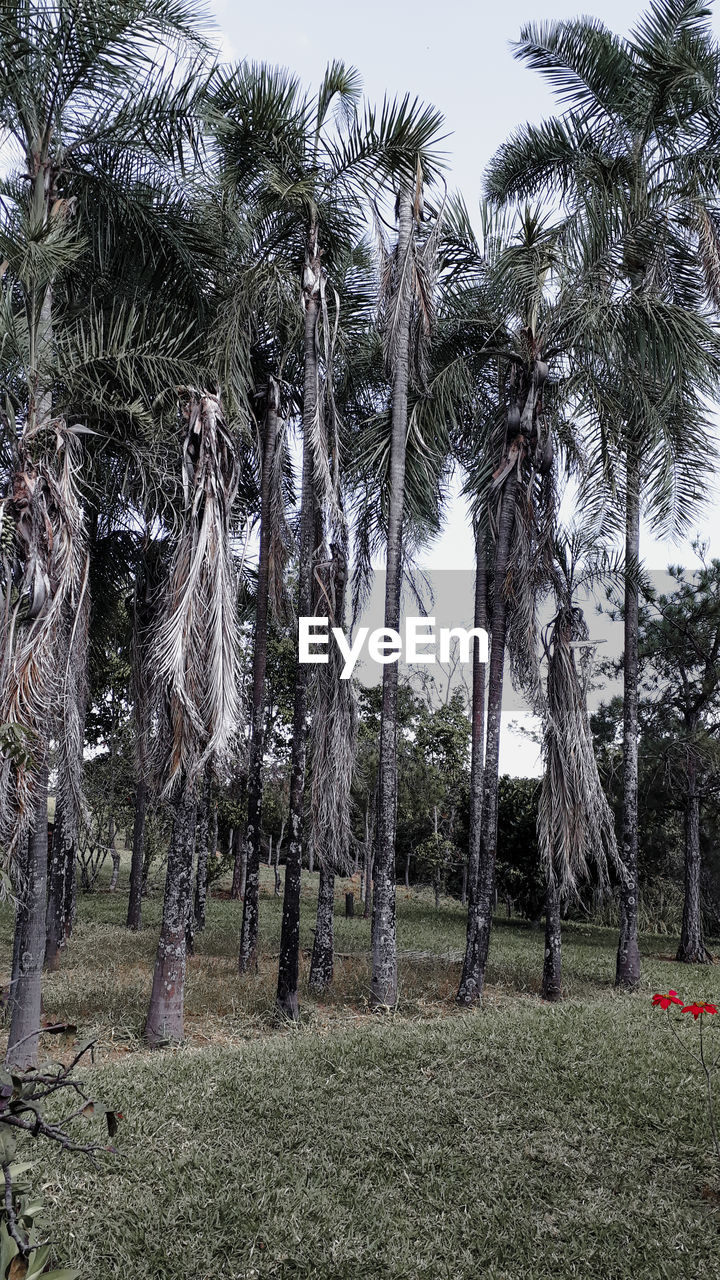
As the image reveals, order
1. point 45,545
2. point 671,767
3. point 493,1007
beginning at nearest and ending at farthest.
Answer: point 45,545 → point 493,1007 → point 671,767

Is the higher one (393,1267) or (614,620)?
(614,620)

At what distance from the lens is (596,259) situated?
9.96 metres

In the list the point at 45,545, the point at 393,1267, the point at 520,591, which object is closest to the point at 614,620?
the point at 520,591

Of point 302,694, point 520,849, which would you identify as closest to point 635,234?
point 302,694

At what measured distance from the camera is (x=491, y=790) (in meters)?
10.2

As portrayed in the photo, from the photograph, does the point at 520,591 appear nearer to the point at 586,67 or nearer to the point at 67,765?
the point at 67,765

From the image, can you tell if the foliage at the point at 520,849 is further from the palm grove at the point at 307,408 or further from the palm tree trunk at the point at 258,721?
the palm tree trunk at the point at 258,721

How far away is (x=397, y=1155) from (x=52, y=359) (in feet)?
21.1

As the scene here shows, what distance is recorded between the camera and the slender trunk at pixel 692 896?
15.4 m

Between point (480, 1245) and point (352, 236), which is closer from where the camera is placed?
point (480, 1245)

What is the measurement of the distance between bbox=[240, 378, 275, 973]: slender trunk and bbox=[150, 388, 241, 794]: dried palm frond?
2.98 m

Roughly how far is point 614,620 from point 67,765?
13.4 meters

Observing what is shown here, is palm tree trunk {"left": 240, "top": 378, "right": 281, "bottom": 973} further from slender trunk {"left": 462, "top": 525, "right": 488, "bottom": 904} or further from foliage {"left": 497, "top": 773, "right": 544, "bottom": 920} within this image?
A: foliage {"left": 497, "top": 773, "right": 544, "bottom": 920}

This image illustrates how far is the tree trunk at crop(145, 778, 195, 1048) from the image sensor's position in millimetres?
7457
